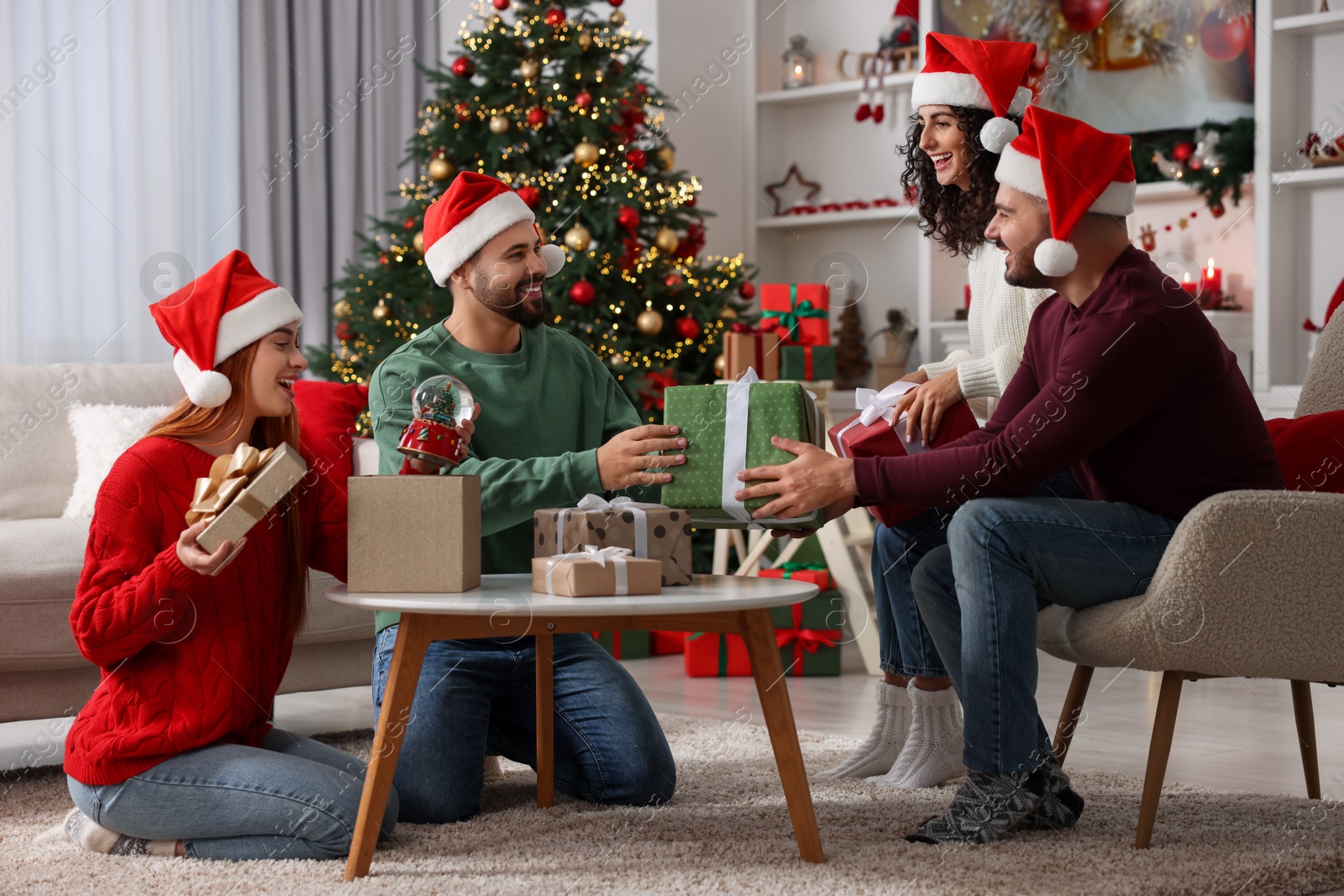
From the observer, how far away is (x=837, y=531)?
3.88 meters

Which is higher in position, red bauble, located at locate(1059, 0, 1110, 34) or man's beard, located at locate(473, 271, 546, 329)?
red bauble, located at locate(1059, 0, 1110, 34)

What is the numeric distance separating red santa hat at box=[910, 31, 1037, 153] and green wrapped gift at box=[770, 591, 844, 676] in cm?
164

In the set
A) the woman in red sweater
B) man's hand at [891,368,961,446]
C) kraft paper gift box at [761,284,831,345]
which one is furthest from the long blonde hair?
kraft paper gift box at [761,284,831,345]

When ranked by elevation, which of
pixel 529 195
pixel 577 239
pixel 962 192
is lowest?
pixel 962 192

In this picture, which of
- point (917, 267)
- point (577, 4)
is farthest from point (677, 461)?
point (917, 267)

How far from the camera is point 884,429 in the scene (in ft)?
7.38

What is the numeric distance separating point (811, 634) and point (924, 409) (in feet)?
5.52

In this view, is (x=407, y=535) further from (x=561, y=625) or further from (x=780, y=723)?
(x=780, y=723)

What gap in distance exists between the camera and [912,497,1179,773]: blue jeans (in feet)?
6.37

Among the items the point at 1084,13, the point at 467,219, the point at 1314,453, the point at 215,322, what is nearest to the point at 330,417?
the point at 467,219

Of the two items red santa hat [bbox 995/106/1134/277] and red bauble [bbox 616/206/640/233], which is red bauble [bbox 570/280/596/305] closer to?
red bauble [bbox 616/206/640/233]

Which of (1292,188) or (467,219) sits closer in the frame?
(467,219)

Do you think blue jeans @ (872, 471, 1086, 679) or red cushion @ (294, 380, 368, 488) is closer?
blue jeans @ (872, 471, 1086, 679)

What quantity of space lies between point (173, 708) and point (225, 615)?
15 centimetres
